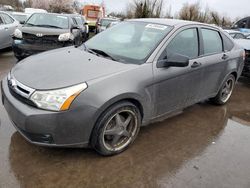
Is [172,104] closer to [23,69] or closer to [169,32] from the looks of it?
[169,32]

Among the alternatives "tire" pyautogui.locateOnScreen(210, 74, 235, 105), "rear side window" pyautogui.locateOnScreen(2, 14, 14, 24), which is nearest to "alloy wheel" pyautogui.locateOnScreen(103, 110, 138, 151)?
"tire" pyautogui.locateOnScreen(210, 74, 235, 105)

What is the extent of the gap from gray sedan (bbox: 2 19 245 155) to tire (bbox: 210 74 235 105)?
1.86 ft

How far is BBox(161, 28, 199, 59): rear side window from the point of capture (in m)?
3.46

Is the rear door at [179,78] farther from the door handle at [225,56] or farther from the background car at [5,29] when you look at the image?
the background car at [5,29]

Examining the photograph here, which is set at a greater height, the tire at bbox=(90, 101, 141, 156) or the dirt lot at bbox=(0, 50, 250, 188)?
the tire at bbox=(90, 101, 141, 156)

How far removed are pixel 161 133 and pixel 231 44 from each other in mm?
2391

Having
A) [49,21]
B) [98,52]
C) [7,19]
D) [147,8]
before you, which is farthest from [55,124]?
[147,8]

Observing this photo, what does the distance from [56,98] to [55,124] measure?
261mm

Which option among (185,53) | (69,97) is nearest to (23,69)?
(69,97)

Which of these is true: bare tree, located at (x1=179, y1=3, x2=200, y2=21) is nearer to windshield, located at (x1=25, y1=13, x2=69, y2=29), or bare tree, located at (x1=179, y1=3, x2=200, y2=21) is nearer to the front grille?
windshield, located at (x1=25, y1=13, x2=69, y2=29)

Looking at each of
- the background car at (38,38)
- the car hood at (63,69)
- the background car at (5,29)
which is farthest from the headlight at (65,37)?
the car hood at (63,69)

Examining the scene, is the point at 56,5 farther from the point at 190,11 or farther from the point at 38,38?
the point at 38,38

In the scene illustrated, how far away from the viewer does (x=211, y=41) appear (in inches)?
168

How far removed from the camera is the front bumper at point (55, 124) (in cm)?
248
